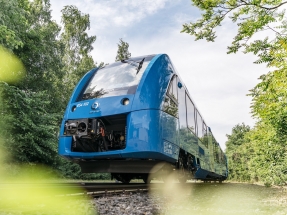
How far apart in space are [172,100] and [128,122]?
5.16ft

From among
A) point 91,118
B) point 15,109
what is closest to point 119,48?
point 15,109

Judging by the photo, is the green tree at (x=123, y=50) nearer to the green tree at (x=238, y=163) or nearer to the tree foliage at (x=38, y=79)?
the tree foliage at (x=38, y=79)

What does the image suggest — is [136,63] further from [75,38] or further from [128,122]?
[75,38]

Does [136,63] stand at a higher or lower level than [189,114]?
higher

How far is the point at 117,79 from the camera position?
6684 millimetres

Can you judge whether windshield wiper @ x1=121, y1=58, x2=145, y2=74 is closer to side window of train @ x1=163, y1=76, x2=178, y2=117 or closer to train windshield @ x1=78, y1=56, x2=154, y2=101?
train windshield @ x1=78, y1=56, x2=154, y2=101

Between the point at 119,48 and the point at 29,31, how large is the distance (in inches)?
570

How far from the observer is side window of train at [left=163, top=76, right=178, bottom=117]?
6.19 meters

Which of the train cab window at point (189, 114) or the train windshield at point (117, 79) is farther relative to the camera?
the train cab window at point (189, 114)

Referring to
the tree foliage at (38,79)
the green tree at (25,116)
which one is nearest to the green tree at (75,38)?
the tree foliage at (38,79)

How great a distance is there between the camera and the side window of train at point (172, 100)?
6.19 meters

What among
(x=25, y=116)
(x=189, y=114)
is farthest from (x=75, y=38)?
(x=189, y=114)

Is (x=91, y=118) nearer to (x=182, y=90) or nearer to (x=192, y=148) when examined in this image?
(x=182, y=90)

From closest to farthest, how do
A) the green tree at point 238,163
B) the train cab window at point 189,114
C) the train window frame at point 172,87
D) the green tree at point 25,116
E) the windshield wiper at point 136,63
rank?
the train window frame at point 172,87
the windshield wiper at point 136,63
the train cab window at point 189,114
the green tree at point 25,116
the green tree at point 238,163
